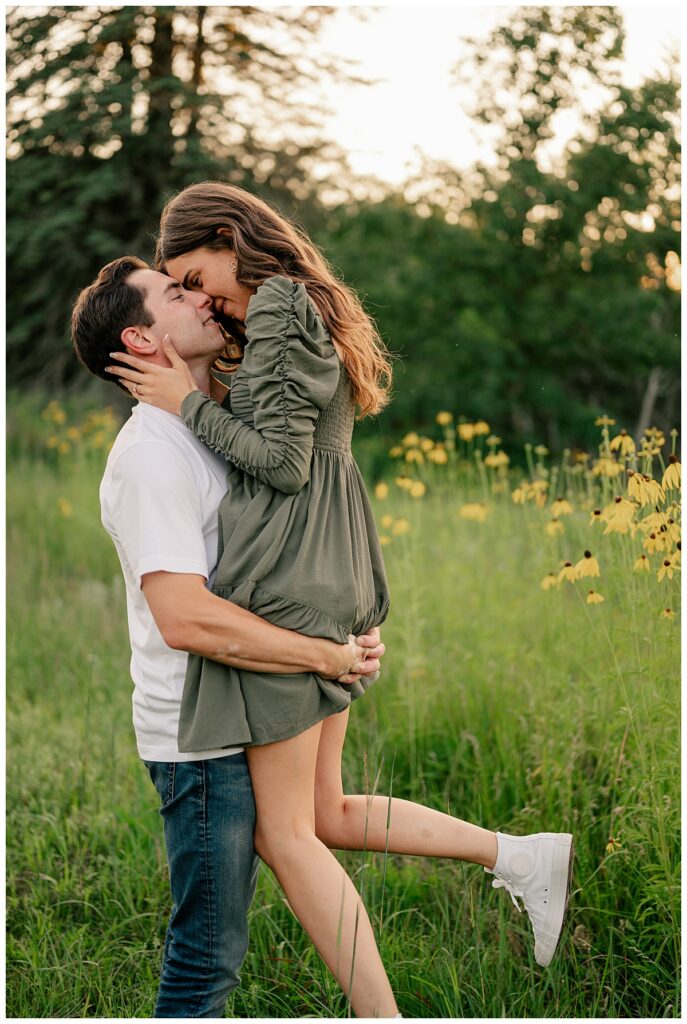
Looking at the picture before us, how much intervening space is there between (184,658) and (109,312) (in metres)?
0.82

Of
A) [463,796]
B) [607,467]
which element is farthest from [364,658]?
[463,796]

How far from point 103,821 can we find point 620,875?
1746 mm

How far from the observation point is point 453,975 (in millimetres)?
2447

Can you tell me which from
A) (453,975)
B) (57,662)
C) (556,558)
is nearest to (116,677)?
(57,662)

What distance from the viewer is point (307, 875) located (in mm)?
2076

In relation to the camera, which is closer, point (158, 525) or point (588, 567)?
point (158, 525)

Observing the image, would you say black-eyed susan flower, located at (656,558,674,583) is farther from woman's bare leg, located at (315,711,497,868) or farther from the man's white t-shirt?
the man's white t-shirt

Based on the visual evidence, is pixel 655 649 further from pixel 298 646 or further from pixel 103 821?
pixel 103 821

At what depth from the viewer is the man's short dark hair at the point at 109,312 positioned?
2273 millimetres

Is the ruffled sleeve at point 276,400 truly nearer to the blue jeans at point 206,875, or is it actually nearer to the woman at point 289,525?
the woman at point 289,525

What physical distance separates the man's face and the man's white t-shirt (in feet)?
0.66

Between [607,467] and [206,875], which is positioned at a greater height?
[607,467]

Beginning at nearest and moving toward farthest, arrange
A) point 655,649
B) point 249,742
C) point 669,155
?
1. point 249,742
2. point 655,649
3. point 669,155

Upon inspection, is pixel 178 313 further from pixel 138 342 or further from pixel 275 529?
pixel 275 529
